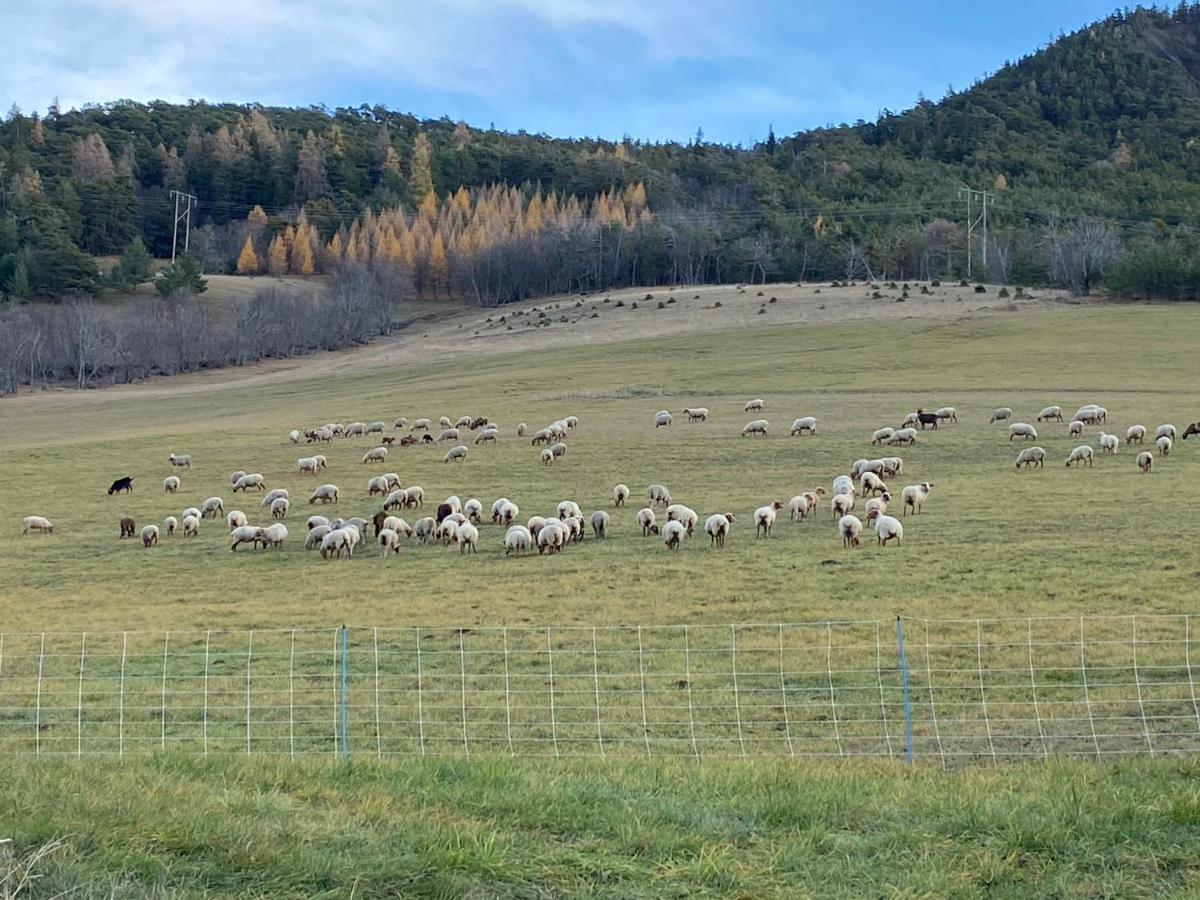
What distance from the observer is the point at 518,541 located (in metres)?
27.0

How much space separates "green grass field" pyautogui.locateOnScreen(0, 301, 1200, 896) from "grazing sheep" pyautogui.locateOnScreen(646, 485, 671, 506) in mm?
901

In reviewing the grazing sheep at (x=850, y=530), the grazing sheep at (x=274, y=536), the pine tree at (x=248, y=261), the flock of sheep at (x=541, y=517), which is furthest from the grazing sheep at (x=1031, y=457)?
the pine tree at (x=248, y=261)

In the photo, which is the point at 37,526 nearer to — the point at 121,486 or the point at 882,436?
the point at 121,486

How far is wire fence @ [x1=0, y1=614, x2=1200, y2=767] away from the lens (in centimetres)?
1230

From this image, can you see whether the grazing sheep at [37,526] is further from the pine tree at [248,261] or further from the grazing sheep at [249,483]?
Result: the pine tree at [248,261]

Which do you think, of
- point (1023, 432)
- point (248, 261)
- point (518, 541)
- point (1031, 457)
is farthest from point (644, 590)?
point (248, 261)

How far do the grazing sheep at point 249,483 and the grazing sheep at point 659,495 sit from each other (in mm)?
14629

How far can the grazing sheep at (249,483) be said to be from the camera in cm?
3909

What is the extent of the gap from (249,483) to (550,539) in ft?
53.5

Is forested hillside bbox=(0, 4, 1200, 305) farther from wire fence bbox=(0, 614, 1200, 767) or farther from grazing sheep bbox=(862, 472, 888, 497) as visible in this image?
wire fence bbox=(0, 614, 1200, 767)

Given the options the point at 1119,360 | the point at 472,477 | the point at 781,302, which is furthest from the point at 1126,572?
the point at 781,302

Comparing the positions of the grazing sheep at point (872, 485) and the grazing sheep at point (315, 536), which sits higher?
the grazing sheep at point (872, 485)

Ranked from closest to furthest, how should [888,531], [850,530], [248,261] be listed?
[888,531] < [850,530] < [248,261]

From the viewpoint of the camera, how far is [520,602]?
2122cm
